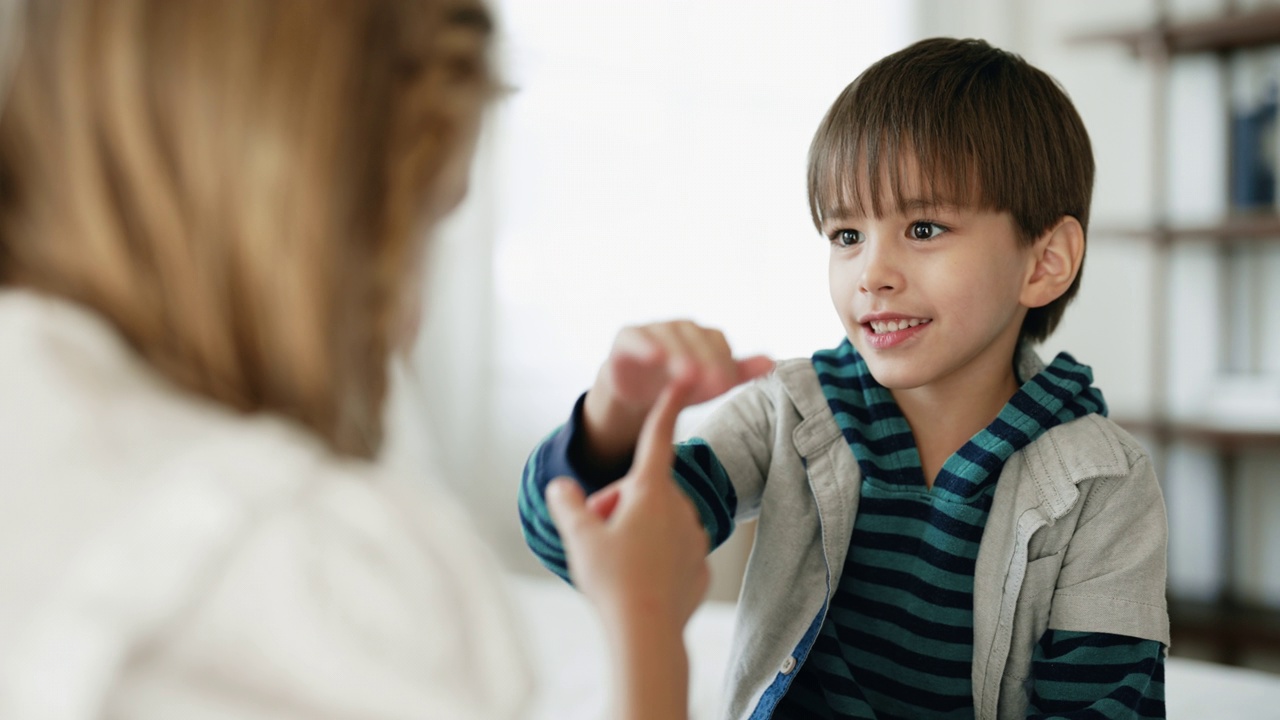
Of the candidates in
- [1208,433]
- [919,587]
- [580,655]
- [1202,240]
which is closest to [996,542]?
[919,587]

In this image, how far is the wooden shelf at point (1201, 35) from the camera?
2.59 metres

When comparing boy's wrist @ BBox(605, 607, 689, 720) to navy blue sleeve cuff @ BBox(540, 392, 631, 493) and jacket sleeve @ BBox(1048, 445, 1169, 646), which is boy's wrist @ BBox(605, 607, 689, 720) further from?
jacket sleeve @ BBox(1048, 445, 1169, 646)

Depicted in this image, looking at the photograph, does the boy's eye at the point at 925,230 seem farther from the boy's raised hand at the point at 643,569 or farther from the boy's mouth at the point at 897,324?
the boy's raised hand at the point at 643,569

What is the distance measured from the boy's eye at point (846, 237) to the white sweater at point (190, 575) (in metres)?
0.67

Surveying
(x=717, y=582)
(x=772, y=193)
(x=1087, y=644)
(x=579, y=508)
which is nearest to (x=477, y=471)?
(x=717, y=582)

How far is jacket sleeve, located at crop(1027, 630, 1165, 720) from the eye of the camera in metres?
0.88

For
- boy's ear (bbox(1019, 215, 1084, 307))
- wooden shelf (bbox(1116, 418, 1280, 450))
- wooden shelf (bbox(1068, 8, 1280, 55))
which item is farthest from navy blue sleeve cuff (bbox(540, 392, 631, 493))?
wooden shelf (bbox(1068, 8, 1280, 55))

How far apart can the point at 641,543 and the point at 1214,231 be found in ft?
8.18

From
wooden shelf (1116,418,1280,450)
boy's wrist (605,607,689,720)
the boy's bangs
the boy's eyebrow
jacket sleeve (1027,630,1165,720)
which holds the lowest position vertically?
wooden shelf (1116,418,1280,450)

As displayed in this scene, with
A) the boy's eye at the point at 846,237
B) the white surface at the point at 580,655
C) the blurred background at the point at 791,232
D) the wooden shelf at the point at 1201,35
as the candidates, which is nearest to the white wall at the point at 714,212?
the blurred background at the point at 791,232

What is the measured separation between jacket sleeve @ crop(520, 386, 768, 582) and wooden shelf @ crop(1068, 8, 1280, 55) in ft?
7.17

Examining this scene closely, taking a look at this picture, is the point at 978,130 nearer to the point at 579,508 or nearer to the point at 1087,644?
the point at 1087,644

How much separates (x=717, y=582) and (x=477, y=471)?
2.16ft

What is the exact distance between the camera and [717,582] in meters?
2.62
